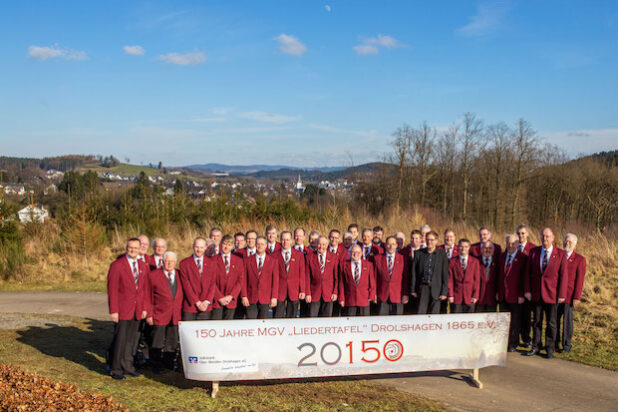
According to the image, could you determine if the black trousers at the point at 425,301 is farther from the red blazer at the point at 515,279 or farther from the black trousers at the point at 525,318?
the black trousers at the point at 525,318

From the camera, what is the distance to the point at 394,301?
28.9 ft

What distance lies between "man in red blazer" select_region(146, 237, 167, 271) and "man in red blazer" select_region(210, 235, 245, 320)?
31.8 inches

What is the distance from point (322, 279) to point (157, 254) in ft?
9.38

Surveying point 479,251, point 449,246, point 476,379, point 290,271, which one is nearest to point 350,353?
point 476,379

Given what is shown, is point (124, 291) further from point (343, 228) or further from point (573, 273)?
point (343, 228)

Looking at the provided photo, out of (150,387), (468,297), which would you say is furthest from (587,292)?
(150,387)

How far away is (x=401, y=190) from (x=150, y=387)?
30.9 meters

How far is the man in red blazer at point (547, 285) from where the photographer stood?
870cm

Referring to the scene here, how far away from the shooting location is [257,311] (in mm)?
8727

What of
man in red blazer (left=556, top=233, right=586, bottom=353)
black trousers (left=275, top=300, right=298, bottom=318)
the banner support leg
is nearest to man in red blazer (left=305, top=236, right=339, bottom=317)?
black trousers (left=275, top=300, right=298, bottom=318)

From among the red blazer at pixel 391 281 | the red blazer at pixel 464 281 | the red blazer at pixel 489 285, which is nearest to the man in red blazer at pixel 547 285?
the red blazer at pixel 489 285

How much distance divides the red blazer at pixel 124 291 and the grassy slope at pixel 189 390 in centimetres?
98

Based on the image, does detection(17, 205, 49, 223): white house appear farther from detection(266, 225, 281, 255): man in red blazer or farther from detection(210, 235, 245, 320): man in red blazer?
detection(210, 235, 245, 320): man in red blazer

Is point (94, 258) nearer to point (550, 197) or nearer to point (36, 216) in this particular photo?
point (36, 216)
